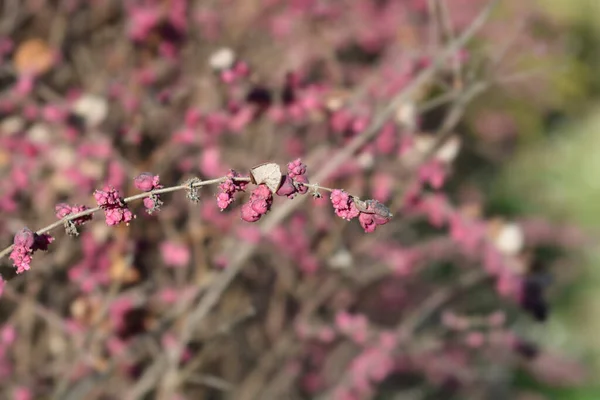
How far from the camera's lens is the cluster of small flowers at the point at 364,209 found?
1481 millimetres

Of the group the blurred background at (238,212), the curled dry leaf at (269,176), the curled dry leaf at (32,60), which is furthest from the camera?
the curled dry leaf at (32,60)

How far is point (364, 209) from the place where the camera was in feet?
4.86

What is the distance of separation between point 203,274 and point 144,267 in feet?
1.17

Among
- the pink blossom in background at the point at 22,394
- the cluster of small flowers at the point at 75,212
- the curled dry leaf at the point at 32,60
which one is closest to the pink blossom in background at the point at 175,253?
the pink blossom in background at the point at 22,394

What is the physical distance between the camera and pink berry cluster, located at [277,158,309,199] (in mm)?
1446

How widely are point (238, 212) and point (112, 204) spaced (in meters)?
1.75

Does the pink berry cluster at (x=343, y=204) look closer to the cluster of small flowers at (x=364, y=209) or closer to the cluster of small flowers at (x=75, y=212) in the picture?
the cluster of small flowers at (x=364, y=209)

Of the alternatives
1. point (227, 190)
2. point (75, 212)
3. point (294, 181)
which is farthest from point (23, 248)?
point (294, 181)

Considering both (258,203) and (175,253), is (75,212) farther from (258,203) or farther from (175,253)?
(175,253)

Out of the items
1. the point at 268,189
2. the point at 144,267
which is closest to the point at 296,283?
the point at 144,267

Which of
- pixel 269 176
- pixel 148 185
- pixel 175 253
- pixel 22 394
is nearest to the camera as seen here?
pixel 269 176

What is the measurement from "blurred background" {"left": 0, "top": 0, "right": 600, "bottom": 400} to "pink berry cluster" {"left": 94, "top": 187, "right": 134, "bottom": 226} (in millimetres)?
312

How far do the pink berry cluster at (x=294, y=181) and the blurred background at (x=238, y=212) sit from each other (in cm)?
64

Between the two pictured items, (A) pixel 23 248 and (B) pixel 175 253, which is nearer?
(A) pixel 23 248
